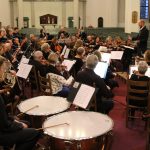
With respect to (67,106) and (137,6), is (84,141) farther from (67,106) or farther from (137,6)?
(137,6)

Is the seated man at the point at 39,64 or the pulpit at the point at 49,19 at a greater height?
the pulpit at the point at 49,19

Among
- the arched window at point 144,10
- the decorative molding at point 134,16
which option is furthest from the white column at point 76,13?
the decorative molding at point 134,16

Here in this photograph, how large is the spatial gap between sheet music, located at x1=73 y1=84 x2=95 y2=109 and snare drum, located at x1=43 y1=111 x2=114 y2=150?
0.56 feet

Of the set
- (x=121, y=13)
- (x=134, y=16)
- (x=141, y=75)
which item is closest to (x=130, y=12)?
(x=134, y=16)

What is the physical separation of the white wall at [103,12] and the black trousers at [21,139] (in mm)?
18406

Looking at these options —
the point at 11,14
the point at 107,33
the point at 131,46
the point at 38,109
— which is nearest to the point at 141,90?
the point at 38,109

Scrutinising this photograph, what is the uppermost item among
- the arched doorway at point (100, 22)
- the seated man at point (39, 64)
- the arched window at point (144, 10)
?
the arched window at point (144, 10)

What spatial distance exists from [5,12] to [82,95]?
60.4 feet

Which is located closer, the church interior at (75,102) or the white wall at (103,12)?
the church interior at (75,102)

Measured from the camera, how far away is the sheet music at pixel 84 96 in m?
4.02

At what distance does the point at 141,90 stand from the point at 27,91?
13.2ft

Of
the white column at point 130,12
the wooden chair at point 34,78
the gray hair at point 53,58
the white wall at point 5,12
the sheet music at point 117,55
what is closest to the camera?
the gray hair at point 53,58

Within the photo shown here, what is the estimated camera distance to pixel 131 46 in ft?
35.3

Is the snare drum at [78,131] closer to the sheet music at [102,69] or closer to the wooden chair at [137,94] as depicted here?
the wooden chair at [137,94]
